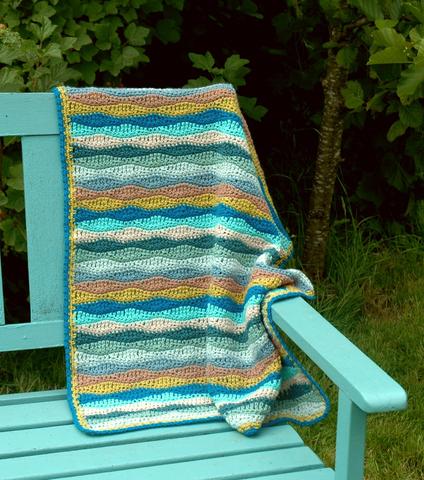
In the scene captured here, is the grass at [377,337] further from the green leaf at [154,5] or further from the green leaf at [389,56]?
the green leaf at [154,5]

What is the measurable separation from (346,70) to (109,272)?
1286 millimetres

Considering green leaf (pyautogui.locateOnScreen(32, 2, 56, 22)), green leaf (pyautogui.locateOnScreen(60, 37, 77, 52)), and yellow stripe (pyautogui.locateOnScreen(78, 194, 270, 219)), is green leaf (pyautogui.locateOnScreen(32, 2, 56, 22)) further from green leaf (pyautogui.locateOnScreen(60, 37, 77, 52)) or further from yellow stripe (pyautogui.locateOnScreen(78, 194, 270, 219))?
yellow stripe (pyautogui.locateOnScreen(78, 194, 270, 219))

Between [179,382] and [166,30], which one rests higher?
[166,30]

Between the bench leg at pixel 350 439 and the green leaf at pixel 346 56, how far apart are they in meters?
1.47

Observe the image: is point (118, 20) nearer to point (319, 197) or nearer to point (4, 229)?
point (4, 229)

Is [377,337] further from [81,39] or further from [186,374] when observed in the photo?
[81,39]

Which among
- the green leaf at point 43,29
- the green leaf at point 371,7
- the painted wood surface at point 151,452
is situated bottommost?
the painted wood surface at point 151,452

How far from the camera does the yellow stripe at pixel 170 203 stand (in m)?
1.94

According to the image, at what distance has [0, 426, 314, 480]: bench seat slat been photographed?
1.70 m

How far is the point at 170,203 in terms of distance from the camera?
1994 millimetres

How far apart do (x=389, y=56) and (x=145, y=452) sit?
1.13 metres

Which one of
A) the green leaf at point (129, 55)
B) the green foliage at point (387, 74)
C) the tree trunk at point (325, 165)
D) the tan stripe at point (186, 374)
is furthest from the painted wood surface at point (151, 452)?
the tree trunk at point (325, 165)

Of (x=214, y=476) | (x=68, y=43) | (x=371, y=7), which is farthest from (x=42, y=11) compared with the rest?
(x=214, y=476)

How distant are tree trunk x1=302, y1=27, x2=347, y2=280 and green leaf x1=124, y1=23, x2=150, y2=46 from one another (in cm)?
66
